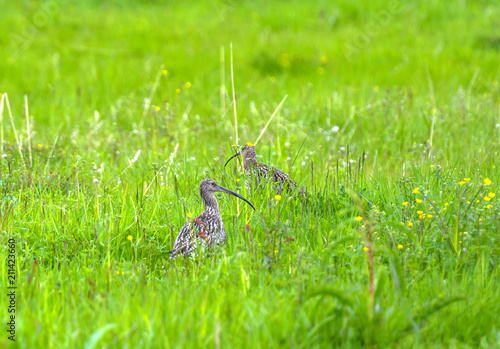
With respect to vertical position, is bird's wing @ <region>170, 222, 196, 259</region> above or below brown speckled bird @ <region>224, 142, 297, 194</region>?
below

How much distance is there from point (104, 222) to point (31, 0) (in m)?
Result: 11.7

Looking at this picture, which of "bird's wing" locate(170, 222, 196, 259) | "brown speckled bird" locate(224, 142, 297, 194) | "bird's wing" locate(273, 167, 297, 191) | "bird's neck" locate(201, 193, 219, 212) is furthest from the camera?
"bird's wing" locate(273, 167, 297, 191)

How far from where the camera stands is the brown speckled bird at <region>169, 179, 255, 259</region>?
149 inches

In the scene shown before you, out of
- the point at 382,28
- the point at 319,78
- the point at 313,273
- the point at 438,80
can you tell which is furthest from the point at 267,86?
the point at 313,273

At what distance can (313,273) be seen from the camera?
3195 mm

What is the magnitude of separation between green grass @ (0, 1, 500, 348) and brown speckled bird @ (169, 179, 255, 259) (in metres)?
0.10

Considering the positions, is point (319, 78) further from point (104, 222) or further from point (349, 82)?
point (104, 222)

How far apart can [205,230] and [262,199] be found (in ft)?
2.25

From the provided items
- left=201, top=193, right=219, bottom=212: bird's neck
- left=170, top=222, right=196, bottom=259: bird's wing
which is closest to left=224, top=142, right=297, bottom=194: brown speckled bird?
left=201, top=193, right=219, bottom=212: bird's neck

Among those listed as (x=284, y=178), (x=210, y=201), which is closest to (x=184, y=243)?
(x=210, y=201)

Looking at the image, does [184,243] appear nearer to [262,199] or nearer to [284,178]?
[262,199]

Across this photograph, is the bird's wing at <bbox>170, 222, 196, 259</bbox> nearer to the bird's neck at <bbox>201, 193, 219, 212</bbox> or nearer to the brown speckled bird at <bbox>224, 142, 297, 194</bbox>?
the bird's neck at <bbox>201, 193, 219, 212</bbox>

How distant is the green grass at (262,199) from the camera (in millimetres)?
2777

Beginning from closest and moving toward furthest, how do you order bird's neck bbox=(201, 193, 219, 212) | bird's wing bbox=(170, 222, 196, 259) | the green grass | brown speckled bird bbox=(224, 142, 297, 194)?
the green grass, bird's wing bbox=(170, 222, 196, 259), bird's neck bbox=(201, 193, 219, 212), brown speckled bird bbox=(224, 142, 297, 194)
